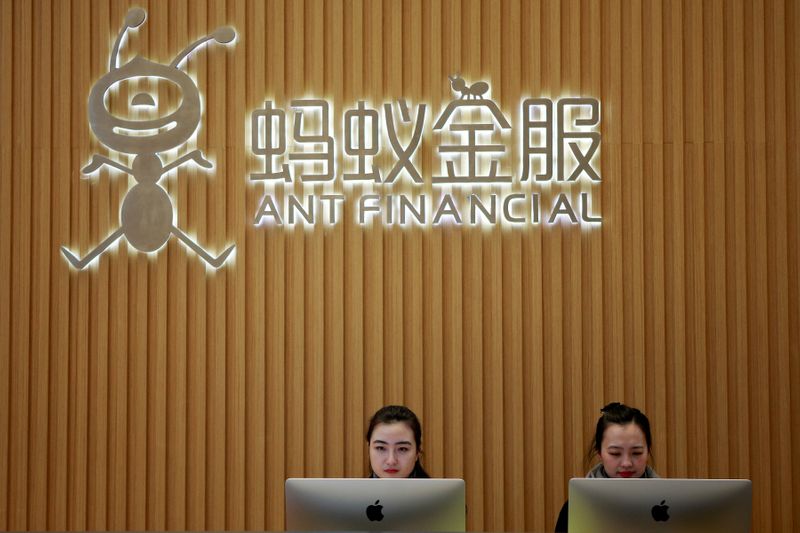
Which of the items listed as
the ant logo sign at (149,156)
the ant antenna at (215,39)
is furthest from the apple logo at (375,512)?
the ant antenna at (215,39)

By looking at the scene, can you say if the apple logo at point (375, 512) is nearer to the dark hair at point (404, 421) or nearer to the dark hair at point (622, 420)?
the dark hair at point (404, 421)

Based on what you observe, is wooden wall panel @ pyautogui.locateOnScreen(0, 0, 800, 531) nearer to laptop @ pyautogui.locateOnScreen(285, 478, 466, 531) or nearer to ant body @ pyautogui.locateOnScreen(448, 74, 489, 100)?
ant body @ pyautogui.locateOnScreen(448, 74, 489, 100)

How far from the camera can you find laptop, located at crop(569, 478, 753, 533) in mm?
2664

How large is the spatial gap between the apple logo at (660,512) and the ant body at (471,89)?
95.0 inches

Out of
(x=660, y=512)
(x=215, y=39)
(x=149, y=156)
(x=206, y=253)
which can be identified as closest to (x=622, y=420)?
(x=660, y=512)

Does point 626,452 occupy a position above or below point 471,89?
below

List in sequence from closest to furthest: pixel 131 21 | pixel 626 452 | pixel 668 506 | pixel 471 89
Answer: pixel 668 506, pixel 626 452, pixel 471 89, pixel 131 21

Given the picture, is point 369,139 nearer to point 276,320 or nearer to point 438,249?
point 438,249

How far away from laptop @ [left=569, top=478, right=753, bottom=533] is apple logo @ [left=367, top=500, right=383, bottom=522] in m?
0.62

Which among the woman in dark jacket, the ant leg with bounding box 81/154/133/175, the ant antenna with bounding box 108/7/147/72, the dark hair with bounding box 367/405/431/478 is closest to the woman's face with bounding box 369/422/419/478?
the dark hair with bounding box 367/405/431/478

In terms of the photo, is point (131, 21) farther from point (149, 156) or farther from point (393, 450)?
point (393, 450)

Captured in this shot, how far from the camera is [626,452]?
142 inches

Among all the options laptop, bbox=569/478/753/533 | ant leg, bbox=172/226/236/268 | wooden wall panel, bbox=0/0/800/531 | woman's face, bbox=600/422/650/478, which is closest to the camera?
laptop, bbox=569/478/753/533

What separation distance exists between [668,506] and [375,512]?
0.87 m
